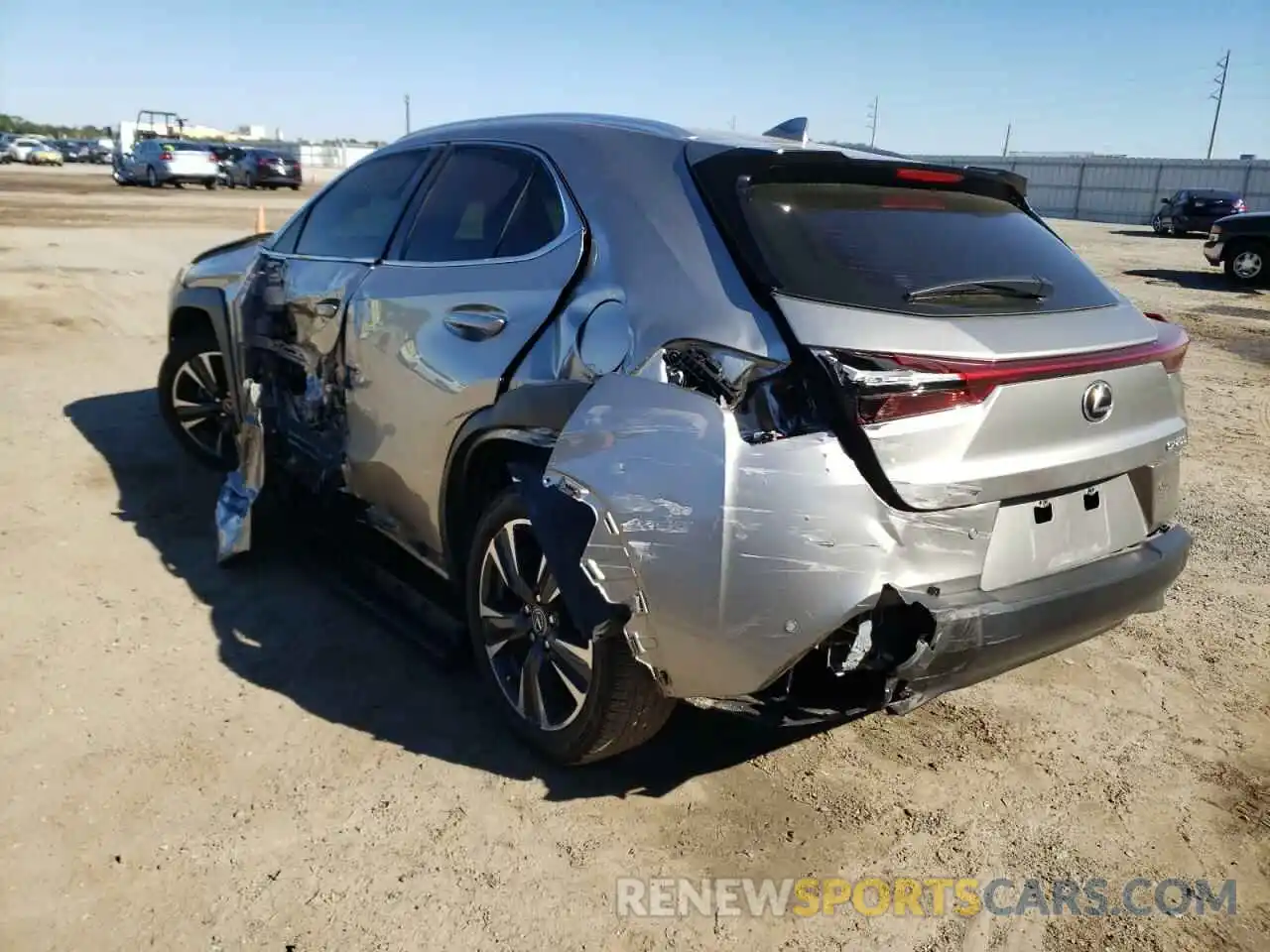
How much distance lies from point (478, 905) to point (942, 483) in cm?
153

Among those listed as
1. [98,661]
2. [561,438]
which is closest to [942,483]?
[561,438]

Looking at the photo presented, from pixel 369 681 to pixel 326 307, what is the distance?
1417mm

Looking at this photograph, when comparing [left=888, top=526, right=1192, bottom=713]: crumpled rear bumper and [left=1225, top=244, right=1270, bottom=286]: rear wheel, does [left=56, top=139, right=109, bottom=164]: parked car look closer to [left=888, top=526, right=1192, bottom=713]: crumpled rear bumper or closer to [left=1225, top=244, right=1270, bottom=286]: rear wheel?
[left=1225, top=244, right=1270, bottom=286]: rear wheel

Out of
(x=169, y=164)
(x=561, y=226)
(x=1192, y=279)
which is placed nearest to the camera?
(x=561, y=226)

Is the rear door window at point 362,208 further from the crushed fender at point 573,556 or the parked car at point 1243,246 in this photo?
the parked car at point 1243,246

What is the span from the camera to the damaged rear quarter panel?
2307 mm

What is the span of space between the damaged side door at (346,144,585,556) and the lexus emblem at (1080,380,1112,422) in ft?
4.63

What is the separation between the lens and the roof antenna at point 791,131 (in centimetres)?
338

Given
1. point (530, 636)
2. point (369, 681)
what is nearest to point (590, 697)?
point (530, 636)

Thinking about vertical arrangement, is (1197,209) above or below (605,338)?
above

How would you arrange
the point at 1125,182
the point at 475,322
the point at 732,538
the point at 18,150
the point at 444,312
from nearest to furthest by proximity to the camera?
the point at 732,538 → the point at 475,322 → the point at 444,312 → the point at 1125,182 → the point at 18,150

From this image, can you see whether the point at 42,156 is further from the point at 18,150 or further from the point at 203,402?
the point at 203,402

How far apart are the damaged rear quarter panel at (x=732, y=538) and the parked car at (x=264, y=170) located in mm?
36387

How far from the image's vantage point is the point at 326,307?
3.86m
